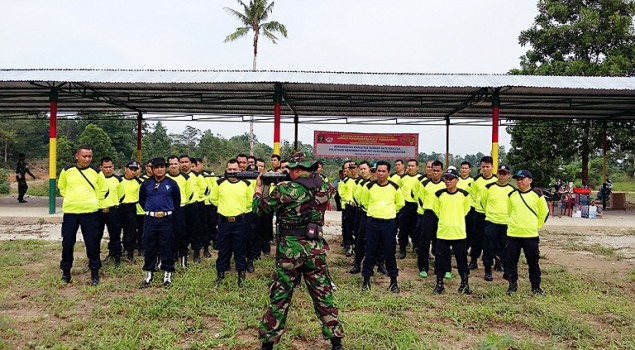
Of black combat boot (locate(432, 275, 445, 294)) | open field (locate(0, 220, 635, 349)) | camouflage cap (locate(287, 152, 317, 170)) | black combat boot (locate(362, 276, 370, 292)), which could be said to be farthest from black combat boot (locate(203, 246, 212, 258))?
camouflage cap (locate(287, 152, 317, 170))

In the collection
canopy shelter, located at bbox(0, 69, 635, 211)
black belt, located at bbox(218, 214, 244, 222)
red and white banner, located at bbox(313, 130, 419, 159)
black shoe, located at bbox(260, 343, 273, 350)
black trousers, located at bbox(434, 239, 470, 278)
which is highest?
canopy shelter, located at bbox(0, 69, 635, 211)

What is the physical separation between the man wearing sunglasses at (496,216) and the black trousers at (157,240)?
13.6ft

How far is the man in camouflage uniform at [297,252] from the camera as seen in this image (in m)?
3.21

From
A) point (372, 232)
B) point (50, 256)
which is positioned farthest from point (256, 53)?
point (372, 232)

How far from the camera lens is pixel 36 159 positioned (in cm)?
3828

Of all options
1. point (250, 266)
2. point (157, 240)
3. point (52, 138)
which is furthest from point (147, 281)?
point (52, 138)

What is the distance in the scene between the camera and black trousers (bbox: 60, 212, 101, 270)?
4.88m

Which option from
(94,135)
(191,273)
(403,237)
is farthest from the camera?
(94,135)

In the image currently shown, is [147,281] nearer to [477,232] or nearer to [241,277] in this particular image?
[241,277]

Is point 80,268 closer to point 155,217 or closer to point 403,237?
point 155,217

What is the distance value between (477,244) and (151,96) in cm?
1020

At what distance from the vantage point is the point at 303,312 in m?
4.18

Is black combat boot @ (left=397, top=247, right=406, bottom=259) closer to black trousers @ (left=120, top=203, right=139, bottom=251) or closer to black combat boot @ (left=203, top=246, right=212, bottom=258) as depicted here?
black combat boot @ (left=203, top=246, right=212, bottom=258)

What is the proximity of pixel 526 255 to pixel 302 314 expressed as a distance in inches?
107
